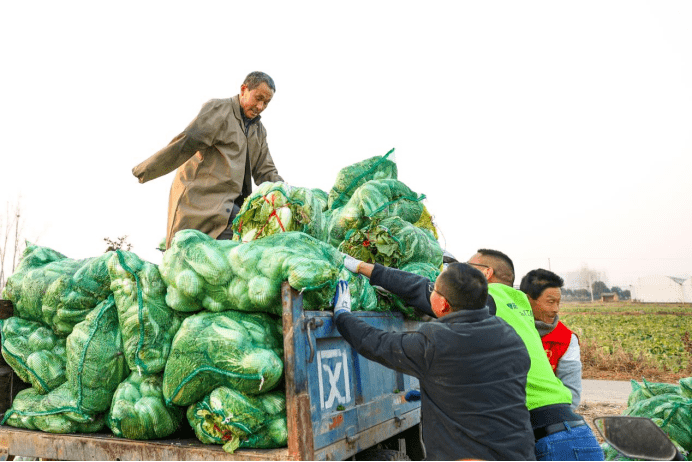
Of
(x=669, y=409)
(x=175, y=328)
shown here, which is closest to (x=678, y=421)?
(x=669, y=409)

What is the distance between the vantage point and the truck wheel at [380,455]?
288 cm

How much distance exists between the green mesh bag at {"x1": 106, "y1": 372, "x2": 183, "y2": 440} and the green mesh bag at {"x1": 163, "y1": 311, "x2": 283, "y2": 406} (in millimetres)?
114

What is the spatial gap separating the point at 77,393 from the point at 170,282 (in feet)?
2.48

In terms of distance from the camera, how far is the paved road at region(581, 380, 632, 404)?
917 cm

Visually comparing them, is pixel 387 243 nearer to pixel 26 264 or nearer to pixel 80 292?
pixel 80 292

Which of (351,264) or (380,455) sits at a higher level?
(351,264)

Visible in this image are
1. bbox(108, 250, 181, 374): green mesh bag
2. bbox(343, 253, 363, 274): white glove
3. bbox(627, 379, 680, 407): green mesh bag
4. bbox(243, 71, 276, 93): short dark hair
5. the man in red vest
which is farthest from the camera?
bbox(627, 379, 680, 407): green mesh bag

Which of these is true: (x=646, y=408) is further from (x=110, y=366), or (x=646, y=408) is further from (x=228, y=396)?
(x=110, y=366)

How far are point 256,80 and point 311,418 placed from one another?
2485mm

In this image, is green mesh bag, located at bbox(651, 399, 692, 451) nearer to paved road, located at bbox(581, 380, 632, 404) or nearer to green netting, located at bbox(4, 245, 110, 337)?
green netting, located at bbox(4, 245, 110, 337)

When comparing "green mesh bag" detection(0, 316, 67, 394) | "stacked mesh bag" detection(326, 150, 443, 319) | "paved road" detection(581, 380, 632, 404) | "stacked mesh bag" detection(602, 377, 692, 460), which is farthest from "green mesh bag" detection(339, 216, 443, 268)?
"paved road" detection(581, 380, 632, 404)

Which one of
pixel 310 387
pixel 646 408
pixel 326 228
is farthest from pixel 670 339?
pixel 310 387

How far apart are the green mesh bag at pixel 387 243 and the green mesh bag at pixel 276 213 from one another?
0.57 meters

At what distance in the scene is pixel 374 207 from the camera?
3.83 metres
